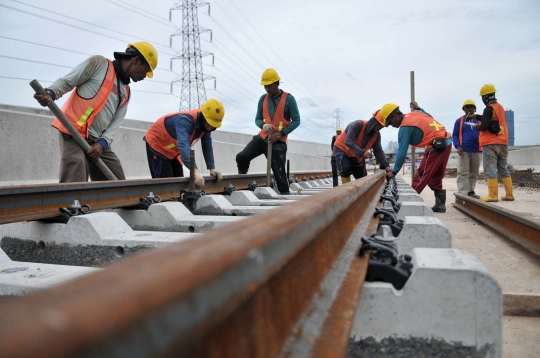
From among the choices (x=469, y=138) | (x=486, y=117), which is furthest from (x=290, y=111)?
(x=469, y=138)

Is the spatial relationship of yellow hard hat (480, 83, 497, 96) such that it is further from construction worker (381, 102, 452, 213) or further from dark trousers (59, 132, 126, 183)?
dark trousers (59, 132, 126, 183)

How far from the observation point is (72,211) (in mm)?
2848

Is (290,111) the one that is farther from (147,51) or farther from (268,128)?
(147,51)

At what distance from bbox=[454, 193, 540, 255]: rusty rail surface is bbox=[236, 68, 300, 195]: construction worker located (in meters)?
2.78

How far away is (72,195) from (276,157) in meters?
3.84

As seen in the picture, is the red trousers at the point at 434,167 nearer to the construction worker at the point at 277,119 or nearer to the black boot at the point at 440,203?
the black boot at the point at 440,203

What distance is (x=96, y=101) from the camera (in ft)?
14.3

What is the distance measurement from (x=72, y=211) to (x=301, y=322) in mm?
2424

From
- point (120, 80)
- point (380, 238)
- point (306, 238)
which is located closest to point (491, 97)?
point (120, 80)

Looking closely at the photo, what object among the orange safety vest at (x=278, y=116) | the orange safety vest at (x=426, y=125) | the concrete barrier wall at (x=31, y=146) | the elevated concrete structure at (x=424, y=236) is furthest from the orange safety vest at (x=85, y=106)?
the orange safety vest at (x=426, y=125)

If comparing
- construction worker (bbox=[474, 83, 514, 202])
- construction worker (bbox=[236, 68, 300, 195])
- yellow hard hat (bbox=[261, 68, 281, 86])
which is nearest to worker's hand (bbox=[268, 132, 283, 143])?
construction worker (bbox=[236, 68, 300, 195])

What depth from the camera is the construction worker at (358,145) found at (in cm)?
719

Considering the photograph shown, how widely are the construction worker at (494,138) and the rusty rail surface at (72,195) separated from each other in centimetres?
591

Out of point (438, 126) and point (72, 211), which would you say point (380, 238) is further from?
point (438, 126)
